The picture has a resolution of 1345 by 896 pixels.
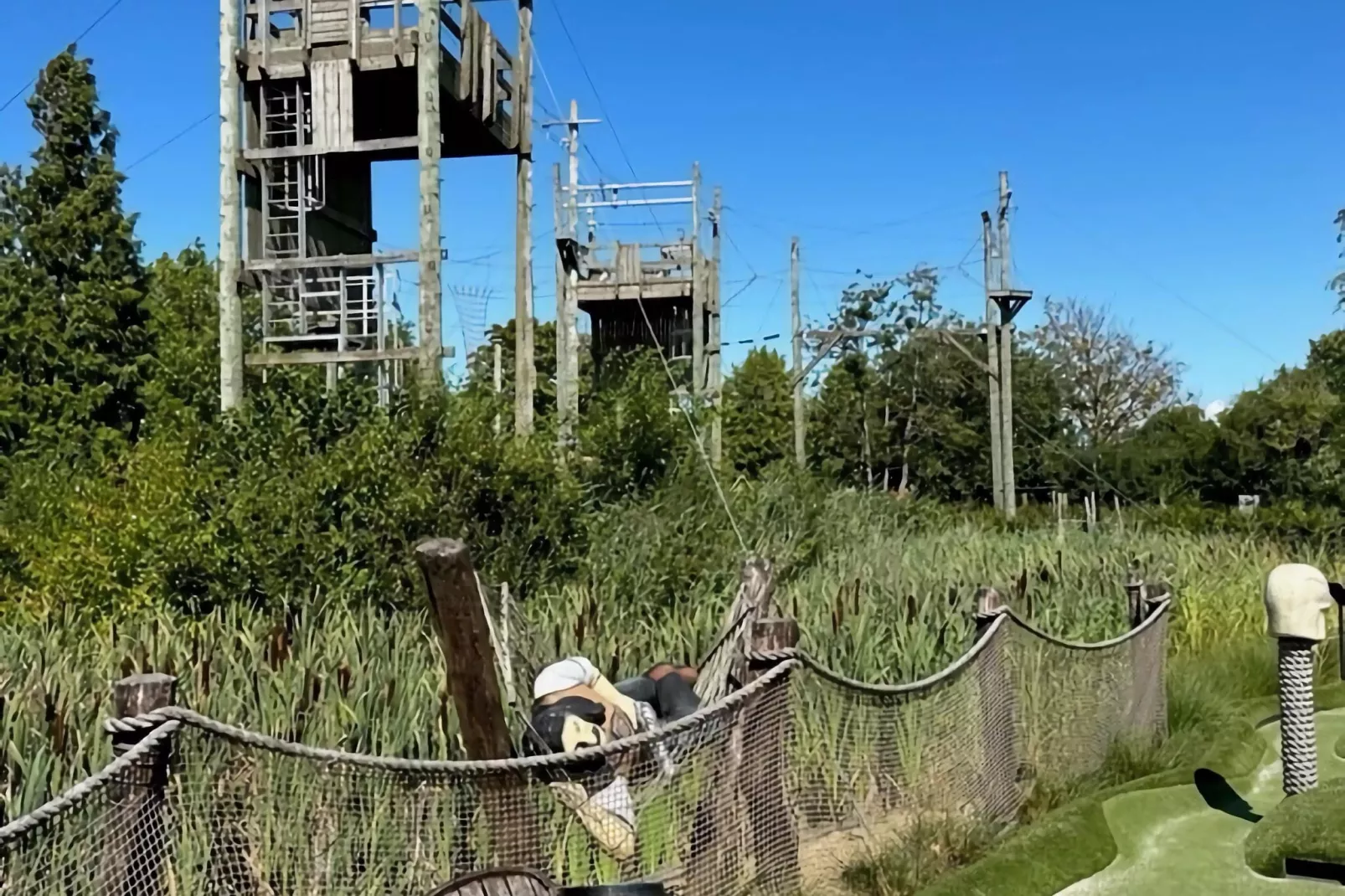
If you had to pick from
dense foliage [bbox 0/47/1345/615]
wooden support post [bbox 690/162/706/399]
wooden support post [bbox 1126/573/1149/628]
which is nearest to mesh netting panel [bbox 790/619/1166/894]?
wooden support post [bbox 1126/573/1149/628]

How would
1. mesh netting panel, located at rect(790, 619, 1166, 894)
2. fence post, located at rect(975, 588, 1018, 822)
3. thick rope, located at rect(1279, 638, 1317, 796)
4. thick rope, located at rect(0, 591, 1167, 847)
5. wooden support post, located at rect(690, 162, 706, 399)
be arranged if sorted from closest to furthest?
thick rope, located at rect(0, 591, 1167, 847)
mesh netting panel, located at rect(790, 619, 1166, 894)
thick rope, located at rect(1279, 638, 1317, 796)
fence post, located at rect(975, 588, 1018, 822)
wooden support post, located at rect(690, 162, 706, 399)

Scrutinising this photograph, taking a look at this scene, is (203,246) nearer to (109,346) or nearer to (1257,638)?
(109,346)

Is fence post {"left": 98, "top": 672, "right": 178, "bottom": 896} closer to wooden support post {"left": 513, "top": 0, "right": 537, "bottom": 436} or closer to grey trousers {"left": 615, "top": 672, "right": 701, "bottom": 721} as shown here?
grey trousers {"left": 615, "top": 672, "right": 701, "bottom": 721}

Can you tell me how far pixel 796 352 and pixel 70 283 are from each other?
45.8ft

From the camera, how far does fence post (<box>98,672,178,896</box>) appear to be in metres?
2.81

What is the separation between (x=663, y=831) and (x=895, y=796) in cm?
149

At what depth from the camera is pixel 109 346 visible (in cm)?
2320

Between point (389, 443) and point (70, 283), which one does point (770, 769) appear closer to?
point (389, 443)

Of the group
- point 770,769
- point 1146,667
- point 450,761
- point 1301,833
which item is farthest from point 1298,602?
point 450,761

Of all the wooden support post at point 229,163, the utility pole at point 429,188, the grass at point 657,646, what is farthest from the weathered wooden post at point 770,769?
the wooden support post at point 229,163

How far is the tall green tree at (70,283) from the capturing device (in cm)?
2230

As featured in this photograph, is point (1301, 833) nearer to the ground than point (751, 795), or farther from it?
nearer to the ground

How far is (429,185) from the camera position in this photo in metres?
9.70

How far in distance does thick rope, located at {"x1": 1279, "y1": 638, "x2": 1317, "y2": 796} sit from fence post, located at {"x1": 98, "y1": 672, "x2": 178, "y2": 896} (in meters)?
4.02
